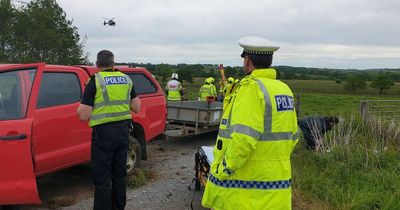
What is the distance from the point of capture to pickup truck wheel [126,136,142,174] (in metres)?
7.07

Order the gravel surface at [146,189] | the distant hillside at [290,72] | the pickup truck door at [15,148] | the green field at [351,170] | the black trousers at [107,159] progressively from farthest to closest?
the distant hillside at [290,72] → the gravel surface at [146,189] → the green field at [351,170] → the black trousers at [107,159] → the pickup truck door at [15,148]

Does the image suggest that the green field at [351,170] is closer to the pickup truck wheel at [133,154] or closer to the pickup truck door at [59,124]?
the pickup truck wheel at [133,154]

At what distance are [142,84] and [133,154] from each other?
4.56 ft

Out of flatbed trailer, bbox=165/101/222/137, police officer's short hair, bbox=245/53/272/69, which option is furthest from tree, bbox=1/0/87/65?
police officer's short hair, bbox=245/53/272/69

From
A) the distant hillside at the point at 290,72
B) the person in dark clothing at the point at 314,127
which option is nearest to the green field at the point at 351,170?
the person in dark clothing at the point at 314,127

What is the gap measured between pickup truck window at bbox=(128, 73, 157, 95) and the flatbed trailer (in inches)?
102

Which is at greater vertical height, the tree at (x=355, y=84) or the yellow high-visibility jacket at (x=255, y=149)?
the yellow high-visibility jacket at (x=255, y=149)

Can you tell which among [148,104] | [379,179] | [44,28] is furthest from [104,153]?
[44,28]

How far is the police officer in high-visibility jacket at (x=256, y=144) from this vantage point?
2.80 meters

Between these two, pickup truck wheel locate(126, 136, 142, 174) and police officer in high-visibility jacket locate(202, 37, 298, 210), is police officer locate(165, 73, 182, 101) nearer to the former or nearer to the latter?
pickup truck wheel locate(126, 136, 142, 174)

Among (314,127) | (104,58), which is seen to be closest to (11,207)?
(104,58)

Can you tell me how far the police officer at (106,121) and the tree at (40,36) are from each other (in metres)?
26.5

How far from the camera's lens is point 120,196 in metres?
5.26

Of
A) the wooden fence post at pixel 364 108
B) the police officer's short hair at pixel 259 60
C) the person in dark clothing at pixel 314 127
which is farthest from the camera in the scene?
the wooden fence post at pixel 364 108
